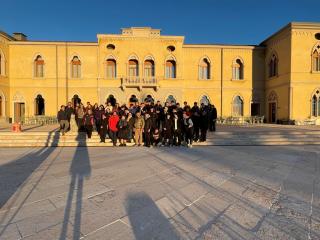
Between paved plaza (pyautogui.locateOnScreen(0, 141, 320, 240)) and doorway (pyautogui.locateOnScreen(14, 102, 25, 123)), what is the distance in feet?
65.1

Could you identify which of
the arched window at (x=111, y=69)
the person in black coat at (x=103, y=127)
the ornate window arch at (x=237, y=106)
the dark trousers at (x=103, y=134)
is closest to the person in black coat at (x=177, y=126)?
the person in black coat at (x=103, y=127)

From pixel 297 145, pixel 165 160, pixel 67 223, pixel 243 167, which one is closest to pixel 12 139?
pixel 165 160

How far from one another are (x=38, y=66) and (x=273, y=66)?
26.3 meters

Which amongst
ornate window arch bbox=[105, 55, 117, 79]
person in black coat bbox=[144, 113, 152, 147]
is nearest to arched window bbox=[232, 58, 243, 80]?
ornate window arch bbox=[105, 55, 117, 79]

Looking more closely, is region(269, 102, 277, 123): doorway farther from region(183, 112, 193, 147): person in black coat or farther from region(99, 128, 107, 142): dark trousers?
region(99, 128, 107, 142): dark trousers

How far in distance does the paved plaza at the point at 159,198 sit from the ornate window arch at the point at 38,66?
20.2m

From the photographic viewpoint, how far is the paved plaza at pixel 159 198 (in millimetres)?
3773

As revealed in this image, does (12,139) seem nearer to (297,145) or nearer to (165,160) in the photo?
(165,160)

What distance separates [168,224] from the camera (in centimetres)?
397

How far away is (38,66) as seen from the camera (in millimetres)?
26281

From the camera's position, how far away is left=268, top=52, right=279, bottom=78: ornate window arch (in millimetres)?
25453

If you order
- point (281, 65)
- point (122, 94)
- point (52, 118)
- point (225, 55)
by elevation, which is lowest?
point (52, 118)

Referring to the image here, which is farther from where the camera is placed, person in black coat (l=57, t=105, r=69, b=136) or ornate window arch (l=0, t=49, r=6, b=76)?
ornate window arch (l=0, t=49, r=6, b=76)

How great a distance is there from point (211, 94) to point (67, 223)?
25310 millimetres
